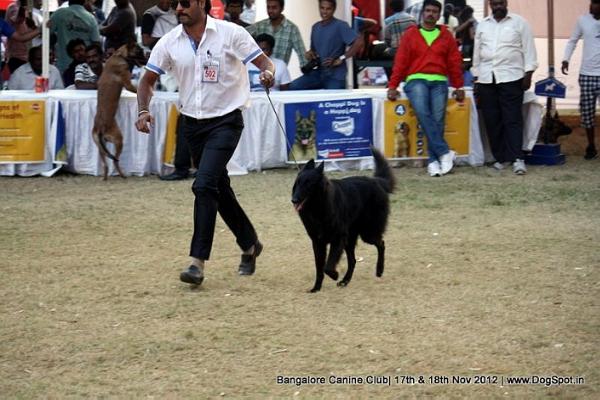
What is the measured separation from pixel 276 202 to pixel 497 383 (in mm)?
5771

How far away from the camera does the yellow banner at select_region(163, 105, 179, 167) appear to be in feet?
39.9

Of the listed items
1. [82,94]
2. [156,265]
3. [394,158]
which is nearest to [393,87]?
[394,158]

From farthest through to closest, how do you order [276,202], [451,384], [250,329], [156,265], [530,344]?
[276,202] → [156,265] → [250,329] → [530,344] → [451,384]

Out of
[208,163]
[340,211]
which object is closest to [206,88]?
[208,163]

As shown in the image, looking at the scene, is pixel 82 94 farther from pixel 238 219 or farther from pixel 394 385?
pixel 394 385

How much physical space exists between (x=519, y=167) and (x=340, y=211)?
610 cm

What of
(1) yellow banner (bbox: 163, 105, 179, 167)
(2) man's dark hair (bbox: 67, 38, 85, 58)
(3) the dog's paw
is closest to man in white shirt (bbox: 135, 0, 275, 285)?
(3) the dog's paw

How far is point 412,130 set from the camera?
1280 cm

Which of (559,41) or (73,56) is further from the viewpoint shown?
(559,41)

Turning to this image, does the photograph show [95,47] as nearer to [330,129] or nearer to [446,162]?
[330,129]

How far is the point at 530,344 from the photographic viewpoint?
5.55 metres

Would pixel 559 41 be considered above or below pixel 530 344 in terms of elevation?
above

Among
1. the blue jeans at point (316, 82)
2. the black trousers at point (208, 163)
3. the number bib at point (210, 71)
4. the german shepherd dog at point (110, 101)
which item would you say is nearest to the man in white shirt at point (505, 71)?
the blue jeans at point (316, 82)

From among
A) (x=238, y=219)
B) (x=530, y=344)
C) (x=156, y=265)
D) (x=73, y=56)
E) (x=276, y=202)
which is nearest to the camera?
(x=530, y=344)
